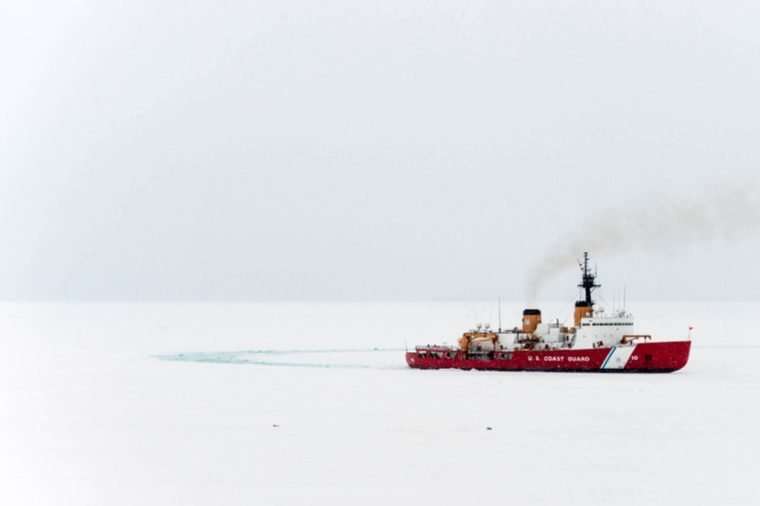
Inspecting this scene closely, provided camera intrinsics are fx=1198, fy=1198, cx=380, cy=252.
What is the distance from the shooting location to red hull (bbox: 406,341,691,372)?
67062mm

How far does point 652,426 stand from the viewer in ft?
148

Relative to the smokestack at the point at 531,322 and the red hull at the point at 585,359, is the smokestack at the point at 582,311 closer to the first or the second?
the red hull at the point at 585,359

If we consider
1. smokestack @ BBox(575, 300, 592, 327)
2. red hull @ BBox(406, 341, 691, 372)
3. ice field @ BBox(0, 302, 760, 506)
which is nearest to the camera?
ice field @ BBox(0, 302, 760, 506)

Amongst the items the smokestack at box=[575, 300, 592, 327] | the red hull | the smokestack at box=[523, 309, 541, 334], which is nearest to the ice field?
the red hull

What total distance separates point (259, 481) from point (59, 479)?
6.63 m

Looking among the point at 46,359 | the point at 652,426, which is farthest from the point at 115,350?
the point at 652,426

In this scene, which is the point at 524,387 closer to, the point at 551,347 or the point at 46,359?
the point at 551,347

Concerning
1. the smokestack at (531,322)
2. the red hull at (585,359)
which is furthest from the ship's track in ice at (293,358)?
the smokestack at (531,322)

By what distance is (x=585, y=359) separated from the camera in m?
68.5

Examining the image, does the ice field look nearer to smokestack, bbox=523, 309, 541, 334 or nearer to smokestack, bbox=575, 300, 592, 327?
smokestack, bbox=575, 300, 592, 327

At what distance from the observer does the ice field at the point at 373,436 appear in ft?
112

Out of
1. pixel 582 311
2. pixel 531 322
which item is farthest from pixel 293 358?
pixel 582 311

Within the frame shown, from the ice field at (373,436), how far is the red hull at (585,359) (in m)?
1.06

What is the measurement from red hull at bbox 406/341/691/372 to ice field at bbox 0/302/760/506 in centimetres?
106
